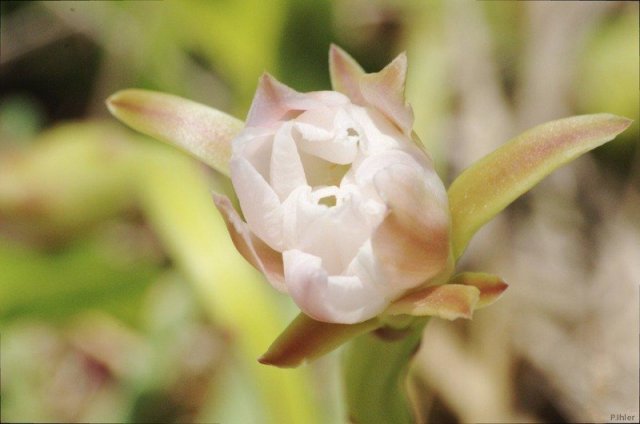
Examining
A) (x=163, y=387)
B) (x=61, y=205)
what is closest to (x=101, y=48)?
(x=61, y=205)

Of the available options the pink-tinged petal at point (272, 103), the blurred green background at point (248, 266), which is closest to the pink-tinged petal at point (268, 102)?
the pink-tinged petal at point (272, 103)

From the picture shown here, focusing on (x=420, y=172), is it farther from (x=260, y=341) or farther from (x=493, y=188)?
(x=260, y=341)

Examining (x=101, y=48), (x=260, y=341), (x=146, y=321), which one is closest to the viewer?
(x=260, y=341)

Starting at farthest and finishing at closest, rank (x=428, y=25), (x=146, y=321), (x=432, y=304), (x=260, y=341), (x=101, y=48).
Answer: (x=101, y=48)
(x=428, y=25)
(x=146, y=321)
(x=260, y=341)
(x=432, y=304)

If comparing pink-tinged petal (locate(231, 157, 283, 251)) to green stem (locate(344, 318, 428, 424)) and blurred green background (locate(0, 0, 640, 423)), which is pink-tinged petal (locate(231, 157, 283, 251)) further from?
blurred green background (locate(0, 0, 640, 423))

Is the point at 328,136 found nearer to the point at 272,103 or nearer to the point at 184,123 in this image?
the point at 272,103

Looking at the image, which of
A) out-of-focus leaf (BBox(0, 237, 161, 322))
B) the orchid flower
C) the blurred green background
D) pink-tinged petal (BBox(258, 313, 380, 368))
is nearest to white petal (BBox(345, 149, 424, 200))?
the orchid flower
